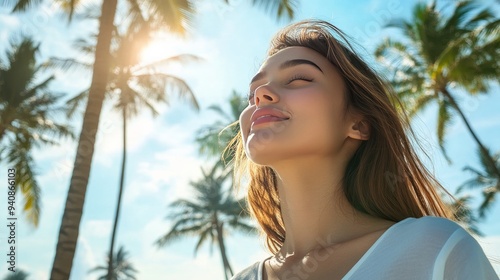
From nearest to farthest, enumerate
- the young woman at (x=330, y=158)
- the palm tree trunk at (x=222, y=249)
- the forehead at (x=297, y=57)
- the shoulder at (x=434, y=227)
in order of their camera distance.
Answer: the shoulder at (x=434, y=227) < the young woman at (x=330, y=158) < the forehead at (x=297, y=57) < the palm tree trunk at (x=222, y=249)

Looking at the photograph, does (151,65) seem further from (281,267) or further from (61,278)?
(281,267)

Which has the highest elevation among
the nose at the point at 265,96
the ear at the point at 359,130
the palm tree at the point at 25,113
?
the palm tree at the point at 25,113

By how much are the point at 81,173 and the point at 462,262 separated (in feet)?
19.8

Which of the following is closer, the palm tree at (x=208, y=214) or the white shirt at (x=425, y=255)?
the white shirt at (x=425, y=255)

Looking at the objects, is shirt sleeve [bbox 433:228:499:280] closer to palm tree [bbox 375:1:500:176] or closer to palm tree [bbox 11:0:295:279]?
palm tree [bbox 11:0:295:279]

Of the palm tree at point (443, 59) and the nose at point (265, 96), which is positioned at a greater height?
the palm tree at point (443, 59)

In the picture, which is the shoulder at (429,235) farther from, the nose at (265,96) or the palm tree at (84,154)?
the palm tree at (84,154)

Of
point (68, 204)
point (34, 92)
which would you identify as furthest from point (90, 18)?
point (68, 204)

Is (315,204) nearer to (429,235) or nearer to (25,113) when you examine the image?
(429,235)

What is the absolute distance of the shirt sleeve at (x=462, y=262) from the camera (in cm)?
118

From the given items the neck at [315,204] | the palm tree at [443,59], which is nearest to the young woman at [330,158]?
the neck at [315,204]

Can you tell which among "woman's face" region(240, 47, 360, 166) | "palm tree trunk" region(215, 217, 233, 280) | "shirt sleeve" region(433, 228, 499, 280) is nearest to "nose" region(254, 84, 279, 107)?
"woman's face" region(240, 47, 360, 166)

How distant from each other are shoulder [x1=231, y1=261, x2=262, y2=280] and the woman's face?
0.43 meters

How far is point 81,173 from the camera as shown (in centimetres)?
652
